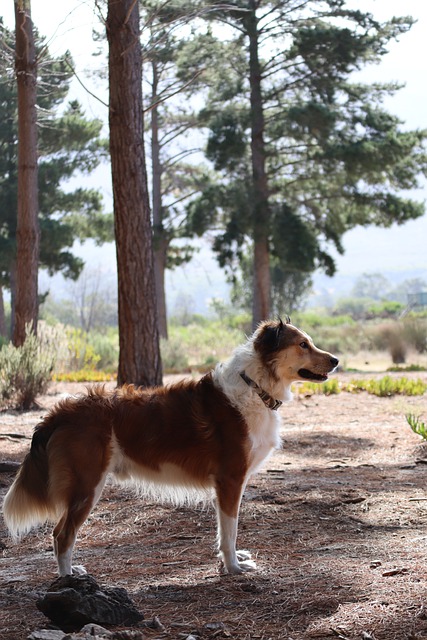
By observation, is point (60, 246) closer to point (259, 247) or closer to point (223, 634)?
point (259, 247)

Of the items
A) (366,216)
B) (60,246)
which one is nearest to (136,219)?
(366,216)

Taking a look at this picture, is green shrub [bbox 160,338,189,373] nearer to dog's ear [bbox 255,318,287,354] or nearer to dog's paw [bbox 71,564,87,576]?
dog's ear [bbox 255,318,287,354]

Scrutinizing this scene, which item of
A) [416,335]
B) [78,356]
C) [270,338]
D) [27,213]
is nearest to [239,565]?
[270,338]

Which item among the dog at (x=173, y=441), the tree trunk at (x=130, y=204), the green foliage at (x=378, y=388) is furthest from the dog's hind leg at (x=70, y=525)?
the green foliage at (x=378, y=388)

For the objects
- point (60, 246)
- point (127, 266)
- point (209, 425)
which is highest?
point (60, 246)

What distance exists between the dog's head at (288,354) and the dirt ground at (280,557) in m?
1.19

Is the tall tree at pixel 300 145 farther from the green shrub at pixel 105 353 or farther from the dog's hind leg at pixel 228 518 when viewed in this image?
the dog's hind leg at pixel 228 518

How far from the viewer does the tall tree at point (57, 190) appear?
1212 inches

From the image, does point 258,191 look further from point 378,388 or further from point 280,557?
point 280,557

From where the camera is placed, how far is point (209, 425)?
17.8ft

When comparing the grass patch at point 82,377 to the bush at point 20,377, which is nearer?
the bush at point 20,377

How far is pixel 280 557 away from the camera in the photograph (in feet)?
18.3

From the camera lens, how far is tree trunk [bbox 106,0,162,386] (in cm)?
1166

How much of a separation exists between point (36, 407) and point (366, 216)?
1711 cm
